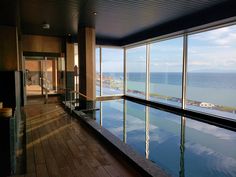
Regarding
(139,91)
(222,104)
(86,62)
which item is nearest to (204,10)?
(222,104)

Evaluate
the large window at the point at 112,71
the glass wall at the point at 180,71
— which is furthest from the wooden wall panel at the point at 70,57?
the large window at the point at 112,71

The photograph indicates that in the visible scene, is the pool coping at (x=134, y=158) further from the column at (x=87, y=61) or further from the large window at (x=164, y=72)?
the large window at (x=164, y=72)

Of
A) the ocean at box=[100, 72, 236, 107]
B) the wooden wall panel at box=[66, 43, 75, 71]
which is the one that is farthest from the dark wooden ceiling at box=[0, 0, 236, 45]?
the ocean at box=[100, 72, 236, 107]

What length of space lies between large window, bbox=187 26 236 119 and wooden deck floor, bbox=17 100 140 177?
4.71m

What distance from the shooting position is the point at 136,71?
11.2 meters

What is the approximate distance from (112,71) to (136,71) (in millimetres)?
1698

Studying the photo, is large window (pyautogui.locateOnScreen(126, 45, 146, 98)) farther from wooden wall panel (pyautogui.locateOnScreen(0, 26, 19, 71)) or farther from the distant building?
wooden wall panel (pyautogui.locateOnScreen(0, 26, 19, 71))

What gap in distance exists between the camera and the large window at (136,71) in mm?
10344

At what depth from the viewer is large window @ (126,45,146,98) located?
1034cm

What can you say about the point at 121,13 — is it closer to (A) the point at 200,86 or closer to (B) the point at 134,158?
(B) the point at 134,158

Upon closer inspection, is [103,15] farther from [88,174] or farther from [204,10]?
[88,174]

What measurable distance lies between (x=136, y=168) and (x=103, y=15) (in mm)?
4733

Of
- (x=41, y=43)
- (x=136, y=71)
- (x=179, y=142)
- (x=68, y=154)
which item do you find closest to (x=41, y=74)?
(x=41, y=43)

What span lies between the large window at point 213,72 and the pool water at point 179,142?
136 cm
